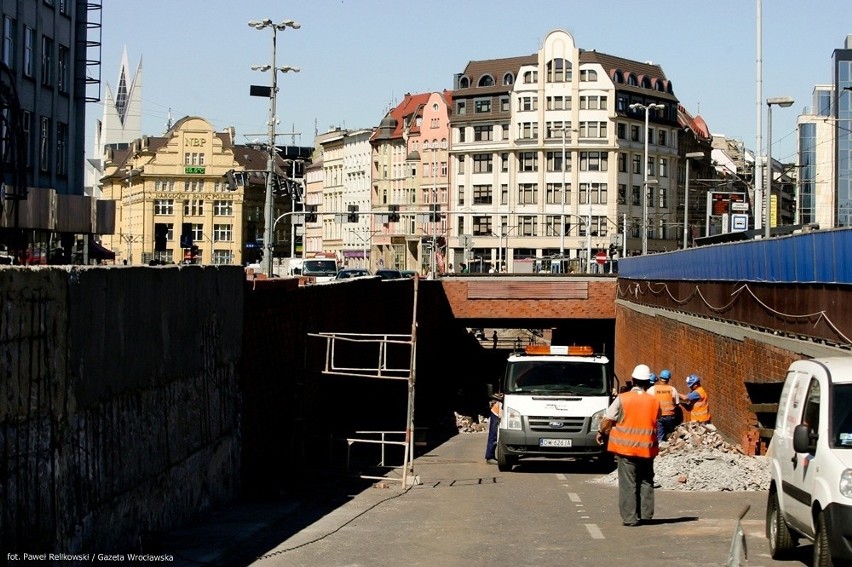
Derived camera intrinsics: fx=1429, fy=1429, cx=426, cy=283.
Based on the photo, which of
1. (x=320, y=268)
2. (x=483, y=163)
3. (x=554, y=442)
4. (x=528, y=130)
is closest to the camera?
(x=554, y=442)

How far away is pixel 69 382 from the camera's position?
41.3ft

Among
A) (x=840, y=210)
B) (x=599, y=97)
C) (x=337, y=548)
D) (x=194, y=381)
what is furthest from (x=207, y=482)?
(x=840, y=210)

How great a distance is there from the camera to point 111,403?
14.1m

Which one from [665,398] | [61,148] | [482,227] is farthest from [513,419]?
[482,227]

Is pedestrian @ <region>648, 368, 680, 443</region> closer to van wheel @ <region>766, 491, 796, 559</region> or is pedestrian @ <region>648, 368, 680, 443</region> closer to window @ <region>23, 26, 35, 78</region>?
van wheel @ <region>766, 491, 796, 559</region>

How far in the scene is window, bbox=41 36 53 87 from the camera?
50969 millimetres

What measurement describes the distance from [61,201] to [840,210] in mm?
123393

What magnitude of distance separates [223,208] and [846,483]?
13090 cm

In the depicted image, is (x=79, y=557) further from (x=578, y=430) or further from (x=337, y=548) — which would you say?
(x=578, y=430)

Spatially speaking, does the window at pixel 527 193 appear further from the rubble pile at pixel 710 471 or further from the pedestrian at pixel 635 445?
the pedestrian at pixel 635 445

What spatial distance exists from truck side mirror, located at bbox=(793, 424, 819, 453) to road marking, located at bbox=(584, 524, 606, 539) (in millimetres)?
4004

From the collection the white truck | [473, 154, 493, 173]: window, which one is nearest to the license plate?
the white truck

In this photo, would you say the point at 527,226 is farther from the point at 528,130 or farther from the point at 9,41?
the point at 9,41

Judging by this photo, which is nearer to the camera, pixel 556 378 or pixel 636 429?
pixel 636 429
